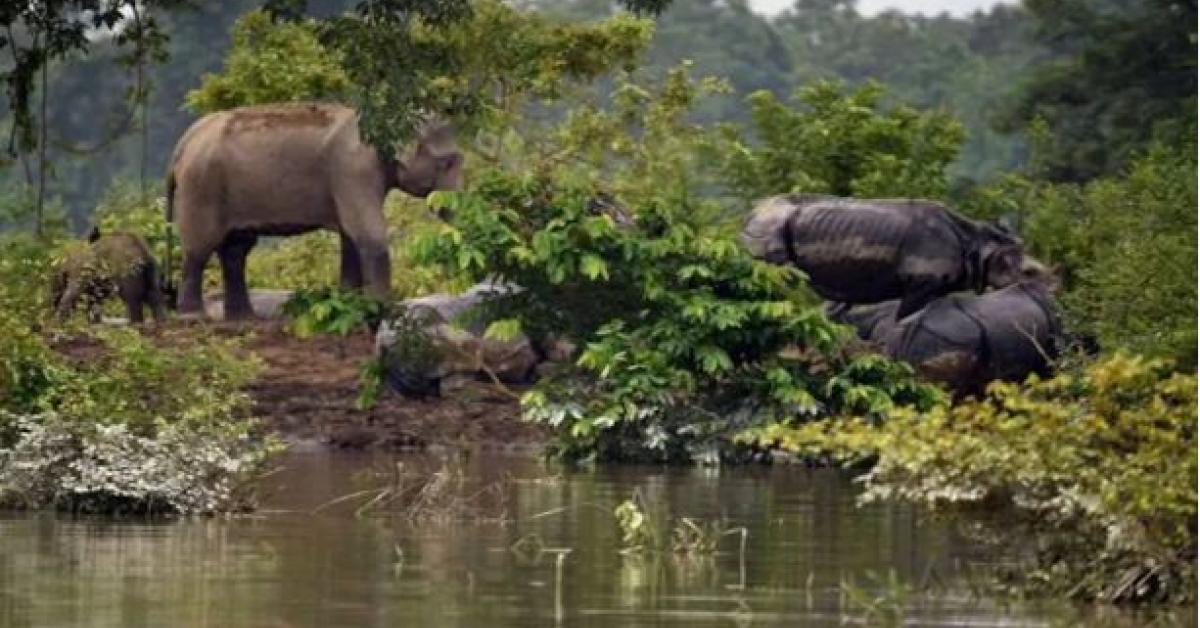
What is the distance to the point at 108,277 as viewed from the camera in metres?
38.2

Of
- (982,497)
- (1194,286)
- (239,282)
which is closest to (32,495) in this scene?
(982,497)

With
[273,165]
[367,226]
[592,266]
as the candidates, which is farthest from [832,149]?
[592,266]

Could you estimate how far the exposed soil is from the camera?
35.8 meters

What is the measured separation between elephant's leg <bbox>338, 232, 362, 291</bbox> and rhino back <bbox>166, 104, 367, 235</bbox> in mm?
351

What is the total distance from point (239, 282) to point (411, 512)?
55.6 ft

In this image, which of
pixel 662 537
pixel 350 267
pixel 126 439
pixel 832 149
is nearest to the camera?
pixel 662 537

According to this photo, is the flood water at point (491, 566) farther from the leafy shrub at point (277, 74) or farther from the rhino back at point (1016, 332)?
the leafy shrub at point (277, 74)

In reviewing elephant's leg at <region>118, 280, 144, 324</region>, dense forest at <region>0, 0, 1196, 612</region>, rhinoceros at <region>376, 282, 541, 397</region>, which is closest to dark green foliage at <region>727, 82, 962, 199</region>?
dense forest at <region>0, 0, 1196, 612</region>

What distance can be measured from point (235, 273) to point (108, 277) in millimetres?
3216

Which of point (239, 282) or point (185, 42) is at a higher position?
point (185, 42)

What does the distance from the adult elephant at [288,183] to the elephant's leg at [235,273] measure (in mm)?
11

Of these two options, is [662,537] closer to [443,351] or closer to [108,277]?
[443,351]

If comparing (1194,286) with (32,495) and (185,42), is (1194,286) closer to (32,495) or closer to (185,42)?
(32,495)

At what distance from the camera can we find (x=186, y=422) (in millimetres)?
24656
